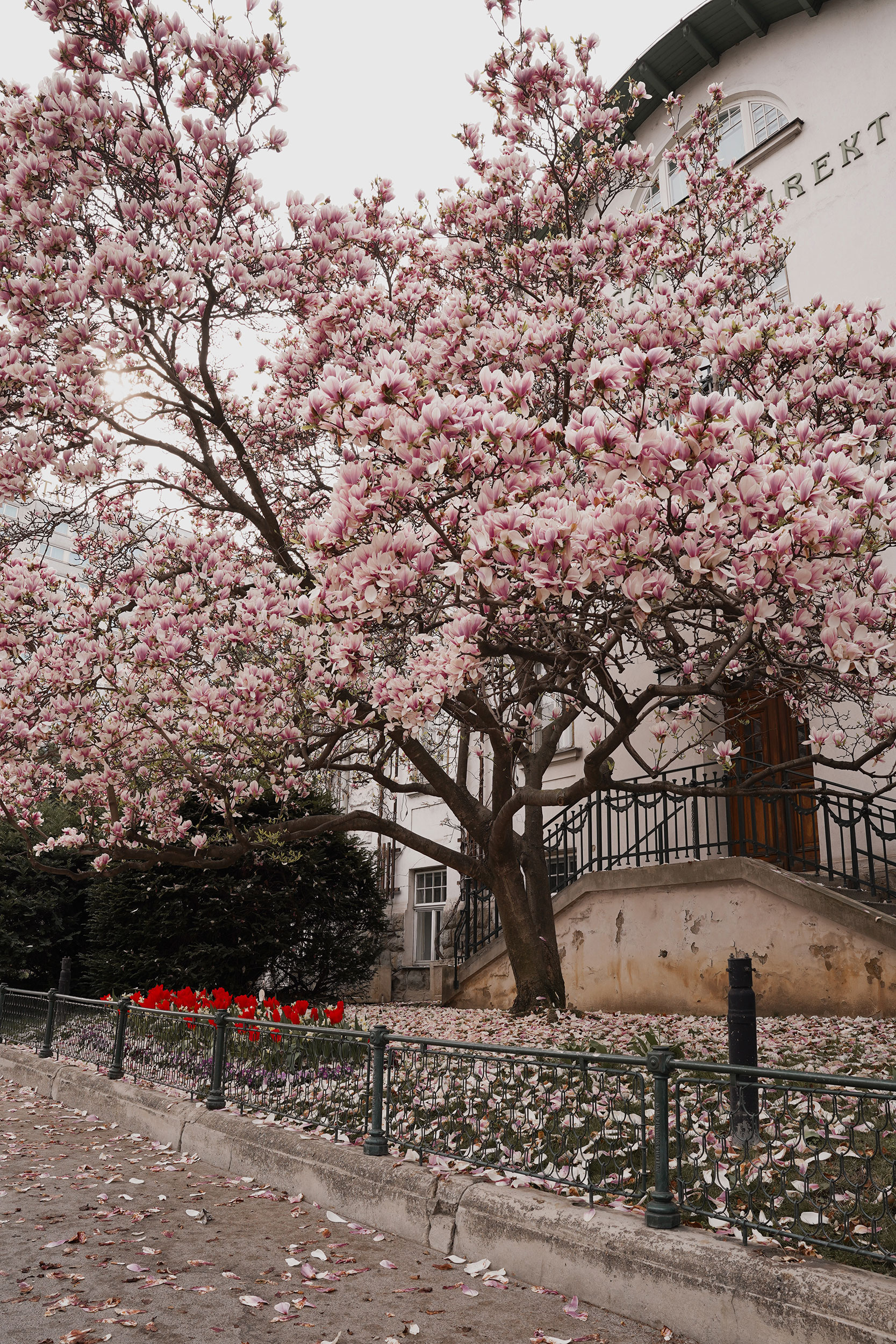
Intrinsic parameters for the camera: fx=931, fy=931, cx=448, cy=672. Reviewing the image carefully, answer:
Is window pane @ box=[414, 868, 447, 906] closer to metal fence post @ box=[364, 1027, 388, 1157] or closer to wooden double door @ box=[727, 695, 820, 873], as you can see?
→ wooden double door @ box=[727, 695, 820, 873]

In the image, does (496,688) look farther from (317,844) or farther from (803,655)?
(317,844)

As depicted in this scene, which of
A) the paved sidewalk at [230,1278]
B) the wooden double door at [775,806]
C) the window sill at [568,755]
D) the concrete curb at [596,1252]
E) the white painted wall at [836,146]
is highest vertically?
the white painted wall at [836,146]

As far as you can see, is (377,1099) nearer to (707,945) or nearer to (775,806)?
(707,945)

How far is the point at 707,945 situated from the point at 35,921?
11.4m

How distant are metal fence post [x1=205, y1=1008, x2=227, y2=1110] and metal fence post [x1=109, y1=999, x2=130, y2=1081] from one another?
194cm

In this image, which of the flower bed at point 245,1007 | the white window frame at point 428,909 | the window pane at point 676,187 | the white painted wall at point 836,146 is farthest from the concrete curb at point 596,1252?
the window pane at point 676,187

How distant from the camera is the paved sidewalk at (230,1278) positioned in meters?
3.87

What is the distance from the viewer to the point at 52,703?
31.0 ft

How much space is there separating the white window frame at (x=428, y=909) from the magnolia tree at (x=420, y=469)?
283 inches

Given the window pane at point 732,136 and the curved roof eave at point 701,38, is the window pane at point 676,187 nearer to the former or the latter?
the window pane at point 732,136

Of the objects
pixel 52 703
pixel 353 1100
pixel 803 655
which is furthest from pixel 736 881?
pixel 52 703

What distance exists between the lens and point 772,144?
580 inches

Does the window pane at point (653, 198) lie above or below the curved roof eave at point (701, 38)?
below

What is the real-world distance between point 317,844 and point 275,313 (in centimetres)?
853
